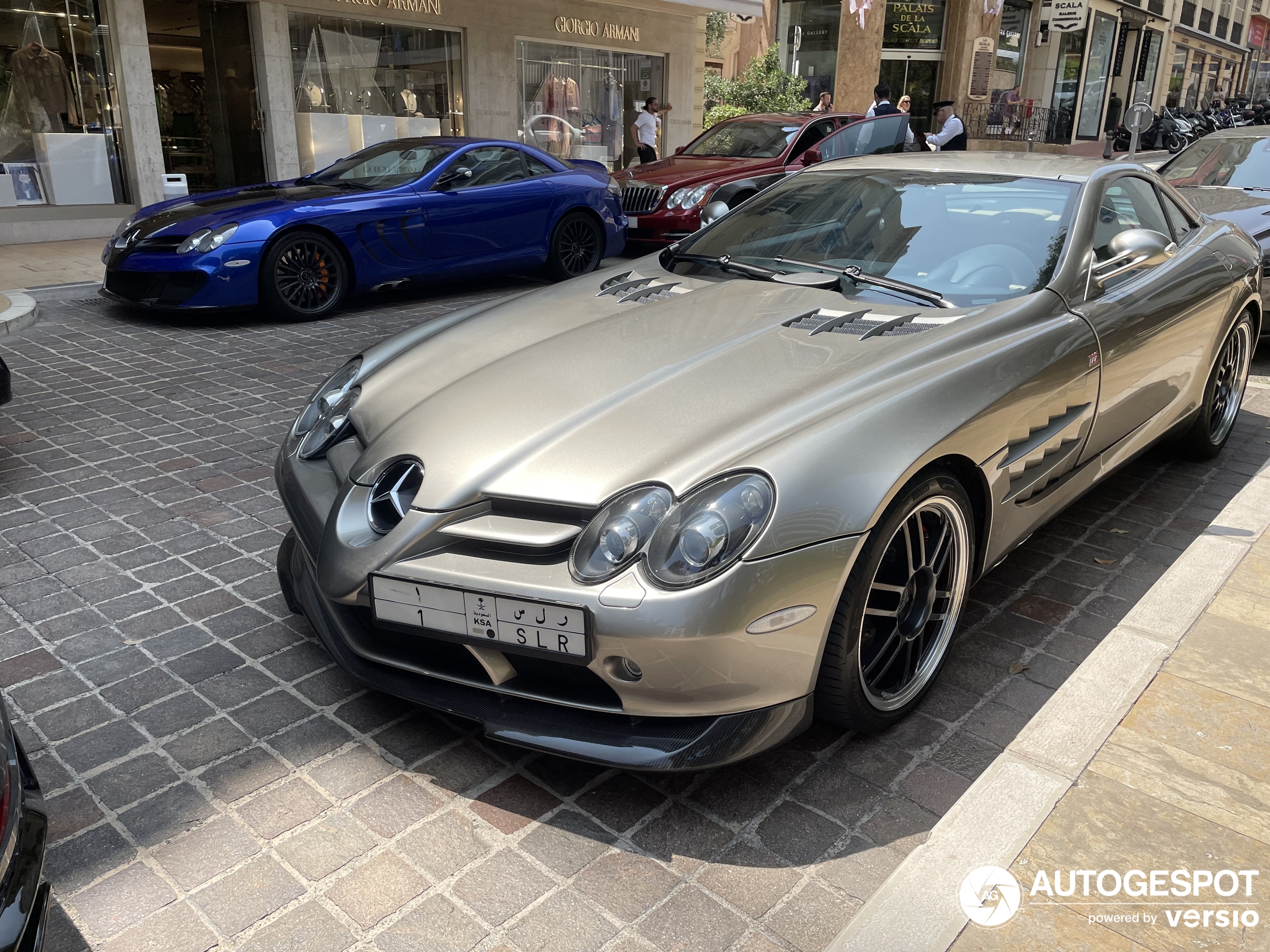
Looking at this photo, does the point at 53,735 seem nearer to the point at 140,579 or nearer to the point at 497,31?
the point at 140,579

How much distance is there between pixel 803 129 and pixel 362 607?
10.1 metres

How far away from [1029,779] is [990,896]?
0.41 metres

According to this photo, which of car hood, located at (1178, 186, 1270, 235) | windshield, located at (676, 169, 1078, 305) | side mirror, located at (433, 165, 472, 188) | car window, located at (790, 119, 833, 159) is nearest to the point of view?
windshield, located at (676, 169, 1078, 305)

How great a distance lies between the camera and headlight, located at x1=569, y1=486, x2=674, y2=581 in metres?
2.15

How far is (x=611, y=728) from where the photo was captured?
224cm

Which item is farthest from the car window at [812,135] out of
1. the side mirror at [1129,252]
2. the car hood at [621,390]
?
the car hood at [621,390]

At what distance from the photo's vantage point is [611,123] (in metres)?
17.7

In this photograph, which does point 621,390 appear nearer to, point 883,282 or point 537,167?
point 883,282

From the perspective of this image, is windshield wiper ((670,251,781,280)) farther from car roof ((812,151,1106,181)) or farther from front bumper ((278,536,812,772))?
front bumper ((278,536,812,772))

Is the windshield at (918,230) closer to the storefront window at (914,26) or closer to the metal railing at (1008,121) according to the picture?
the storefront window at (914,26)

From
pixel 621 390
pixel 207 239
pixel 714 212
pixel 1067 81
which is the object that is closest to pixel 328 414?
pixel 621 390

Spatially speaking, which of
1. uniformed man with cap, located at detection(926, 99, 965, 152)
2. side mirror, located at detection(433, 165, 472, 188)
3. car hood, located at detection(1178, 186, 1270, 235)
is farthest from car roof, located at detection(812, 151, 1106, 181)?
uniformed man with cap, located at detection(926, 99, 965, 152)

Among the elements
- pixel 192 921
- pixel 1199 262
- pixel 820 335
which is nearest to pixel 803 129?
pixel 1199 262

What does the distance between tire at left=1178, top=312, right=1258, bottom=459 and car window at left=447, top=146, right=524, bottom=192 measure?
5.86 metres
